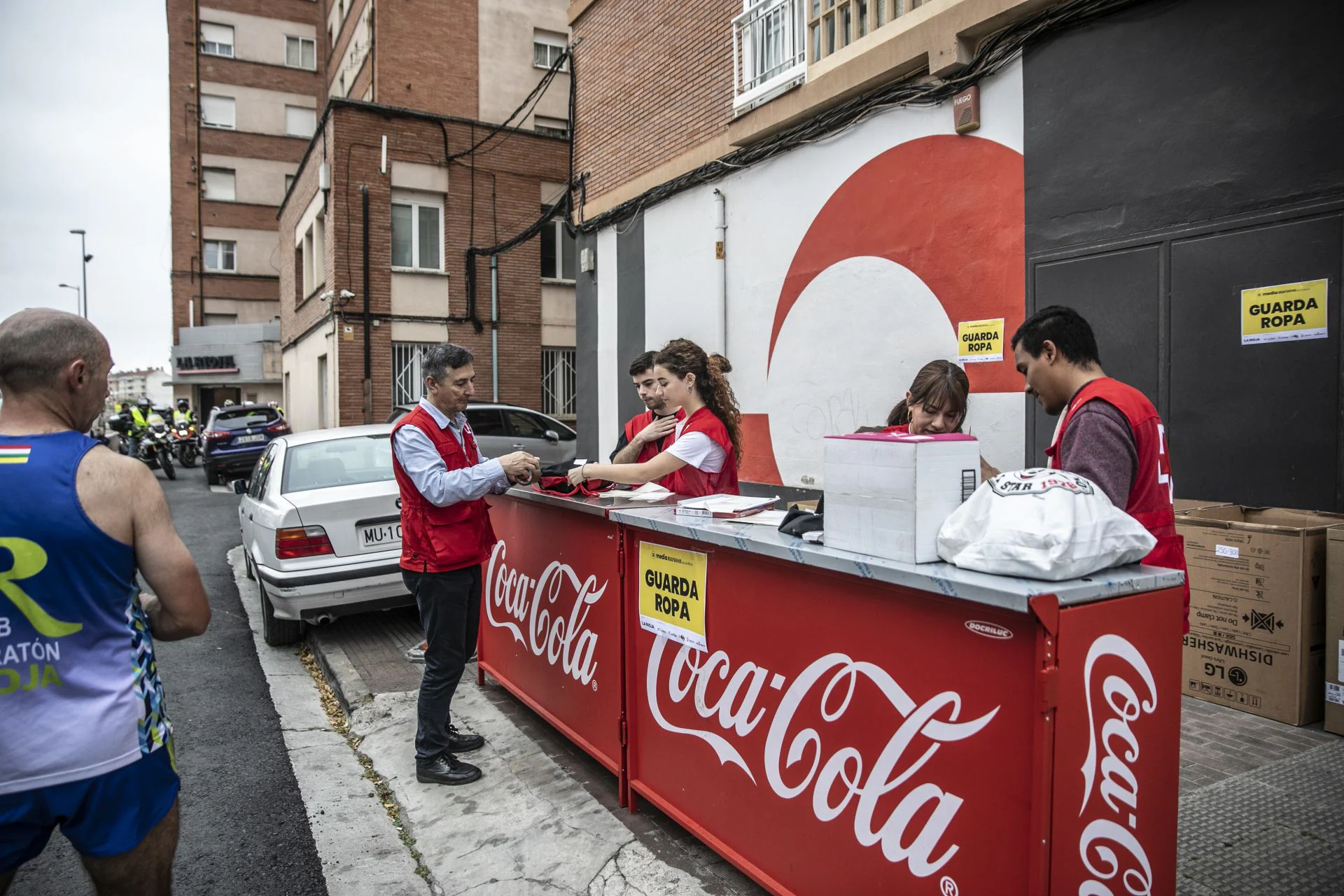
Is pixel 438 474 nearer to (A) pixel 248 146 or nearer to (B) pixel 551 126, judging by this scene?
(B) pixel 551 126

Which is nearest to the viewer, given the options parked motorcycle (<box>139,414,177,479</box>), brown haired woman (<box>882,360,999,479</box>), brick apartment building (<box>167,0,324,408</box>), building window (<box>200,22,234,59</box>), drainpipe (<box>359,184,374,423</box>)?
brown haired woman (<box>882,360,999,479</box>)

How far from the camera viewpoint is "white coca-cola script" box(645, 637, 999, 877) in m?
2.07

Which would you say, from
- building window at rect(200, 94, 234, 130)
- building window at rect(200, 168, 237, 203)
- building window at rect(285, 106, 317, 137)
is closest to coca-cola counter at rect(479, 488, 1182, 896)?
building window at rect(200, 168, 237, 203)

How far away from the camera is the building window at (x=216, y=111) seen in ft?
102

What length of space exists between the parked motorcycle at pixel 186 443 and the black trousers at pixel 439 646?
22.7 m

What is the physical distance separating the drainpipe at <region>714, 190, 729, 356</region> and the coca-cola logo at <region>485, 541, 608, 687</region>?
488 centimetres

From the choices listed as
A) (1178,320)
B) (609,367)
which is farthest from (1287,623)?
(609,367)

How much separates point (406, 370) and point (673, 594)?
53.4 feet

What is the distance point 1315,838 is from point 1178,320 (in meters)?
2.87

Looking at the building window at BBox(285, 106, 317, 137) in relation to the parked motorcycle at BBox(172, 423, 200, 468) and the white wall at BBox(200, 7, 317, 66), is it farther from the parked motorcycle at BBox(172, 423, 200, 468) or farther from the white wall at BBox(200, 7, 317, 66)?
the parked motorcycle at BBox(172, 423, 200, 468)

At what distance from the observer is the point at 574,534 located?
148 inches

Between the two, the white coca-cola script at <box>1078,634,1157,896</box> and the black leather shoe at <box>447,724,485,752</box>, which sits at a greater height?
the white coca-cola script at <box>1078,634,1157,896</box>

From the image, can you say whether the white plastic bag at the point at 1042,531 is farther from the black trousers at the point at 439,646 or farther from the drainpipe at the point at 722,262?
the drainpipe at the point at 722,262

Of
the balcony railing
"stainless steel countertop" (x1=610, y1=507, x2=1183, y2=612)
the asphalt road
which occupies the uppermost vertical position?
the balcony railing
